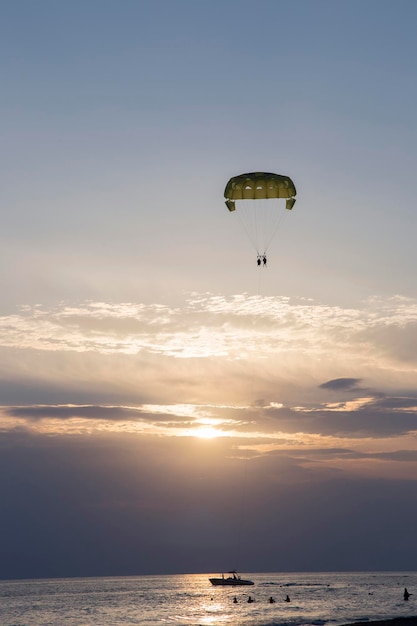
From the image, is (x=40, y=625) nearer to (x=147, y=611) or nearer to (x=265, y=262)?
(x=147, y=611)

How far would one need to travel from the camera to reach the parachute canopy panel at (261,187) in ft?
232

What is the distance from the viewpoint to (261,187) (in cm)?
7069

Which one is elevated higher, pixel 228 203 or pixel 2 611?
pixel 228 203

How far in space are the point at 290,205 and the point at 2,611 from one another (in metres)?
160

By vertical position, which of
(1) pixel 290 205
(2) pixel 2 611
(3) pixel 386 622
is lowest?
(2) pixel 2 611

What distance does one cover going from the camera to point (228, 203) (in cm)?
7300

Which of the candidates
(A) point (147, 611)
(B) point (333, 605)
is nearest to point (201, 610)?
(A) point (147, 611)

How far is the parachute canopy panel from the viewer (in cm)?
7069

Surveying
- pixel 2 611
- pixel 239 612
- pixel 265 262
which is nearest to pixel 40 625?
pixel 239 612

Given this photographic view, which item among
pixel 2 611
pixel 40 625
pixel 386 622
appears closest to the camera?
pixel 386 622

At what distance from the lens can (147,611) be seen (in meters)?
172

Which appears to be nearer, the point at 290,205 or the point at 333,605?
the point at 290,205

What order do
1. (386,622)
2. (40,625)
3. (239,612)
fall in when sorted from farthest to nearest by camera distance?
(239,612)
(40,625)
(386,622)

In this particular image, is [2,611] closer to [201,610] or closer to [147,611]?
[147,611]
